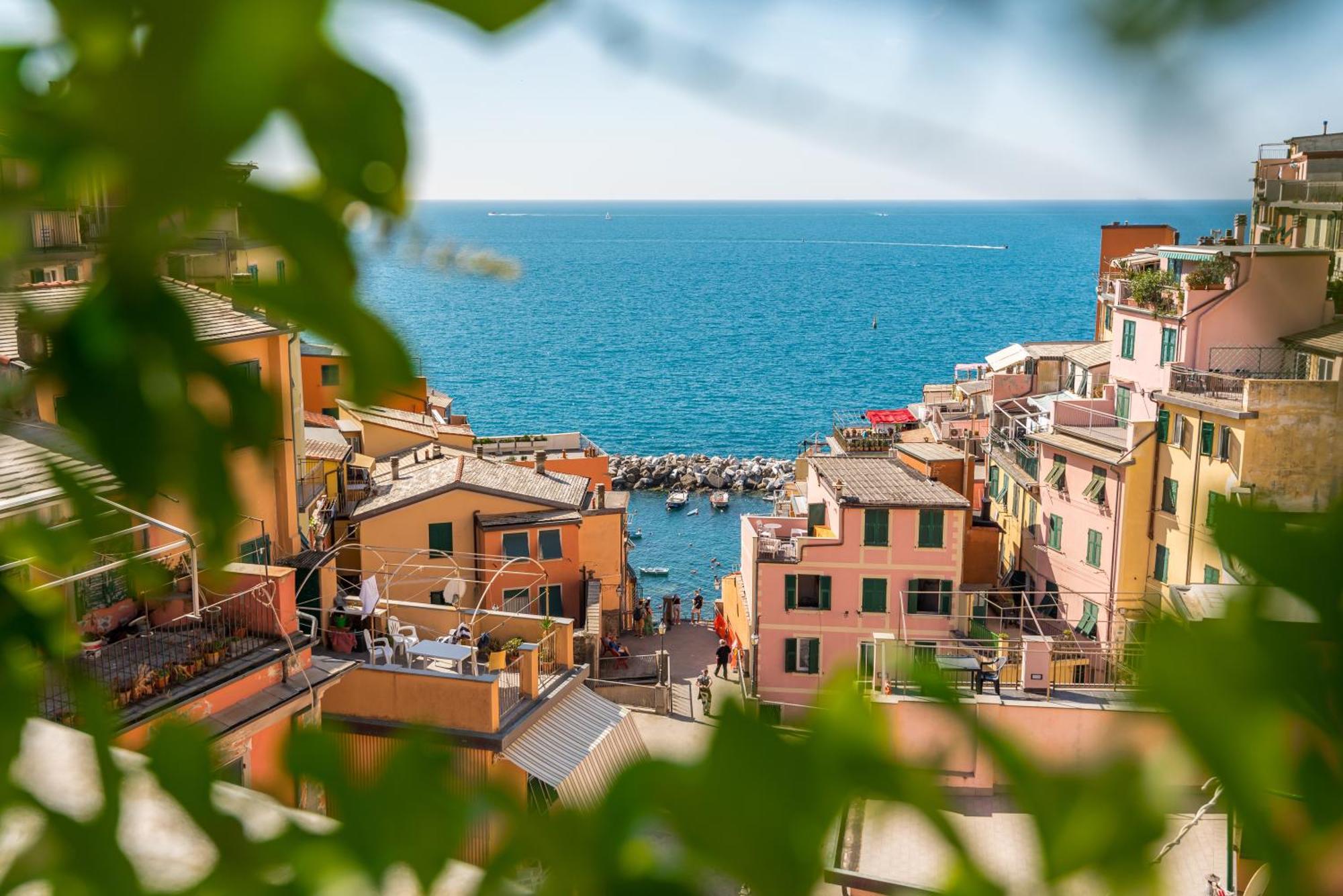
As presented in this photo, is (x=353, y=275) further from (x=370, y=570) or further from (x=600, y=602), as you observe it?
(x=600, y=602)

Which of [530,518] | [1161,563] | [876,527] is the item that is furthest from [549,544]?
[1161,563]

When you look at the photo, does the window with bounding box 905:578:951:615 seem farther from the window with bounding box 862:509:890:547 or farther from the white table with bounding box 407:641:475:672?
the white table with bounding box 407:641:475:672

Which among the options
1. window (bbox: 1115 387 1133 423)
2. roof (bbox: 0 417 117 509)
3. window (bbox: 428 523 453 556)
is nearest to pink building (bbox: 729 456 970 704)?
window (bbox: 1115 387 1133 423)

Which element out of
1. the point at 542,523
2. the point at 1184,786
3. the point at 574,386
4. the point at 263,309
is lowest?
the point at 574,386

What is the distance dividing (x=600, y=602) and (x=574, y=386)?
7004cm

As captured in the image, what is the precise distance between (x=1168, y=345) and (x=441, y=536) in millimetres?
15263

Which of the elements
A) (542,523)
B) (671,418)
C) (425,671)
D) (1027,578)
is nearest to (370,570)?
(542,523)

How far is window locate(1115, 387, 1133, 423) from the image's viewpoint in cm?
2778

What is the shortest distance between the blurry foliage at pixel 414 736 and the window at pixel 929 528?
2565 cm

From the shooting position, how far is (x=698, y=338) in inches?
4931

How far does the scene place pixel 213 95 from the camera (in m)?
0.46

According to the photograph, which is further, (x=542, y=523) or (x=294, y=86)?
(x=542, y=523)

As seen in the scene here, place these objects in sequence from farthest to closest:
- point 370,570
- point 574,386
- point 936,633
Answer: point 574,386, point 936,633, point 370,570

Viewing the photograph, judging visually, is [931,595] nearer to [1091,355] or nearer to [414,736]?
[1091,355]
